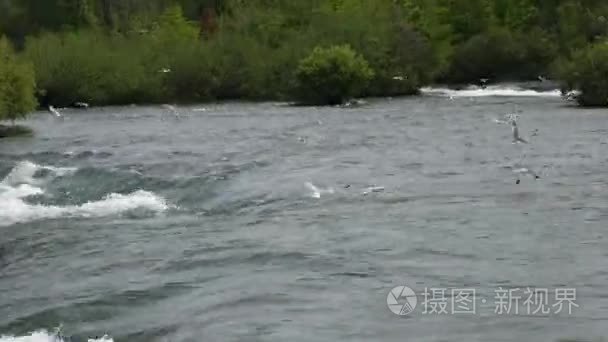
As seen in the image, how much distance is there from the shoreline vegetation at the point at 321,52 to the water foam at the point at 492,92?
1725 mm

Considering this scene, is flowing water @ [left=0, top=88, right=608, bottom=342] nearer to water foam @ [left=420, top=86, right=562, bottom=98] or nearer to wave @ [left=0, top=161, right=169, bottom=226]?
wave @ [left=0, top=161, right=169, bottom=226]

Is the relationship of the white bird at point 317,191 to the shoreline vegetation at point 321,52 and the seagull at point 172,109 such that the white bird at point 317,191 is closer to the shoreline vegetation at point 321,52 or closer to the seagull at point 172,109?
the seagull at point 172,109

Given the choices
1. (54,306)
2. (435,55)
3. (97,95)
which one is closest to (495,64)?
(435,55)

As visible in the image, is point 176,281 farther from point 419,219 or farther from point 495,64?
point 495,64

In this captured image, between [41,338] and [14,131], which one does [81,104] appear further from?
[41,338]

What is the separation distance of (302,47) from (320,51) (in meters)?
7.99

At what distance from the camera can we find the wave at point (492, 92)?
7147 centimetres

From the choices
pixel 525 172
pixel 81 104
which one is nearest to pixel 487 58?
pixel 81 104

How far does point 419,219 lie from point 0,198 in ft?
42.1

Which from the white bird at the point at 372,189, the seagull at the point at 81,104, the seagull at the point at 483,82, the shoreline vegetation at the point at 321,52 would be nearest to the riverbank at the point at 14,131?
the shoreline vegetation at the point at 321,52

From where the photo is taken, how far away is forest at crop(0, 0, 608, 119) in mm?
73562

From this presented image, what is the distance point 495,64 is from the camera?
85.0 metres

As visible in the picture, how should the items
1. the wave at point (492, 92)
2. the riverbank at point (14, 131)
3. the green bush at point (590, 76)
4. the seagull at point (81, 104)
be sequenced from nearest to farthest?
the riverbank at point (14, 131) → the green bush at point (590, 76) → the wave at point (492, 92) → the seagull at point (81, 104)

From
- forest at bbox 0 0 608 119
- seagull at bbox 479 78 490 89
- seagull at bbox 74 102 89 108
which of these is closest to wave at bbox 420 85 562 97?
seagull at bbox 479 78 490 89
